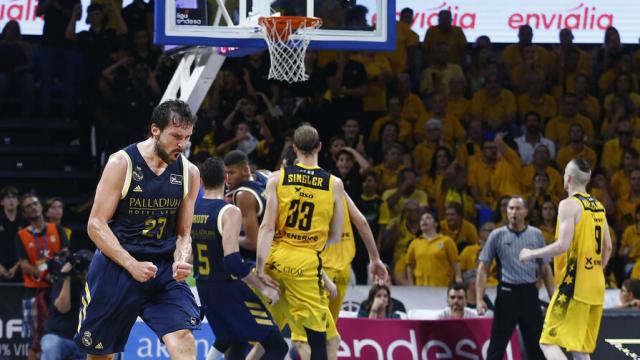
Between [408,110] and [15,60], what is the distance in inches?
231

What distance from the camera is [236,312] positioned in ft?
32.1

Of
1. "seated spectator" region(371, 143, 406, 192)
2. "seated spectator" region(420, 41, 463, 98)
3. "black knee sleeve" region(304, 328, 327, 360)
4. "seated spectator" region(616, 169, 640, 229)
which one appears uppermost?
"seated spectator" region(420, 41, 463, 98)

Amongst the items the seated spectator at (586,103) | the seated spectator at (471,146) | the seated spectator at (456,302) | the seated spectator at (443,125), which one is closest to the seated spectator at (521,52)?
the seated spectator at (586,103)

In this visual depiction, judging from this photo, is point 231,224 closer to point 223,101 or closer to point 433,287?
point 433,287

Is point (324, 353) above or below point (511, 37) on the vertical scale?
below

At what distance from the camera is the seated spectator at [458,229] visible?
15.1 m

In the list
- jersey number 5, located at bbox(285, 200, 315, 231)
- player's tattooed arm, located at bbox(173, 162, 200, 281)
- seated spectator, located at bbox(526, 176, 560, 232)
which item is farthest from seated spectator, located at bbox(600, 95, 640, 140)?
player's tattooed arm, located at bbox(173, 162, 200, 281)

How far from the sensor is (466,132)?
17.5 metres

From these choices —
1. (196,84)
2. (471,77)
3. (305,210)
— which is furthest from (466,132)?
(305,210)

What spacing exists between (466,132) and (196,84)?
21.7 feet

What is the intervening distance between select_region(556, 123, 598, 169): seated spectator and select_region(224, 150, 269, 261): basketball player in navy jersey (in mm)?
7849

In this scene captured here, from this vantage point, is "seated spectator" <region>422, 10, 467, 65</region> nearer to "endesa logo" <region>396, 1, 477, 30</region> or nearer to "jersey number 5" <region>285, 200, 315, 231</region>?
"endesa logo" <region>396, 1, 477, 30</region>

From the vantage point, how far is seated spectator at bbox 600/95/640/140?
17859mm

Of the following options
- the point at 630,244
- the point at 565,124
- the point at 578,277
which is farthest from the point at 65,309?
the point at 565,124
